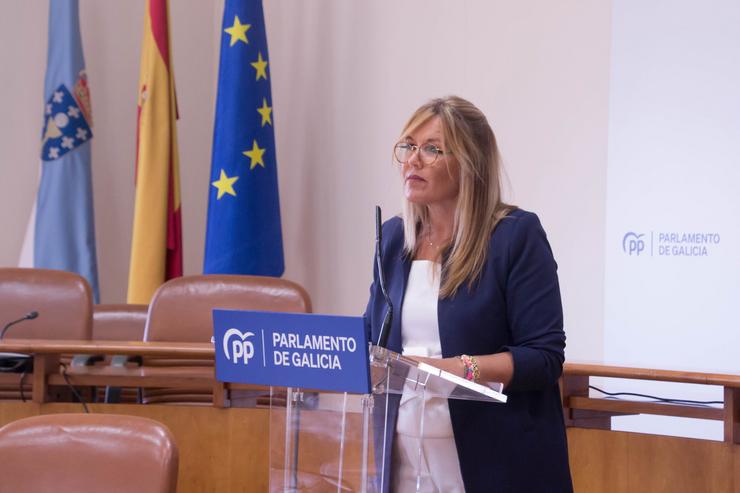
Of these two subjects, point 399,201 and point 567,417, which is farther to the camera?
point 399,201

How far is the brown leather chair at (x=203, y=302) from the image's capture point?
3.60m

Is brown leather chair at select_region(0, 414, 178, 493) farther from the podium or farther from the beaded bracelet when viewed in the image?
the beaded bracelet

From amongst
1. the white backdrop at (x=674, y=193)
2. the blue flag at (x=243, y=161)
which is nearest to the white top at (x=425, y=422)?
the white backdrop at (x=674, y=193)

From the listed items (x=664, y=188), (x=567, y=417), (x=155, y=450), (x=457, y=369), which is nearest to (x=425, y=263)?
(x=457, y=369)

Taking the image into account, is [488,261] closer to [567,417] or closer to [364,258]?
[567,417]

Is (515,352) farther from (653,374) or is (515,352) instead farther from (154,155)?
(154,155)

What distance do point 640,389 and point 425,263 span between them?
63.4 inches

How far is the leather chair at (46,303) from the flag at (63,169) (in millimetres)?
1519

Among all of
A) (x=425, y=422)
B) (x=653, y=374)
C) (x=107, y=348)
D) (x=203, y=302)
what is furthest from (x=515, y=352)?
(x=203, y=302)

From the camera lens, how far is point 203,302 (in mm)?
3660

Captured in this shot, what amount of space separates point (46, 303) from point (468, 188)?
7.24 ft

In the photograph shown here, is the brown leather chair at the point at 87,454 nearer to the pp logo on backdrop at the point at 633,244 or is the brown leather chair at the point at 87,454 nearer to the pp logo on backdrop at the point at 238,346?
the pp logo on backdrop at the point at 238,346

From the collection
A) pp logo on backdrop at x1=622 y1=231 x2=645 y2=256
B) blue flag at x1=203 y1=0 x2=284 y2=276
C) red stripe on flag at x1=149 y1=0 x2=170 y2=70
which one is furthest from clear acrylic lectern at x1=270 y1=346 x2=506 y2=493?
red stripe on flag at x1=149 y1=0 x2=170 y2=70

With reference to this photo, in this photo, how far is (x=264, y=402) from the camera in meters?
3.23
